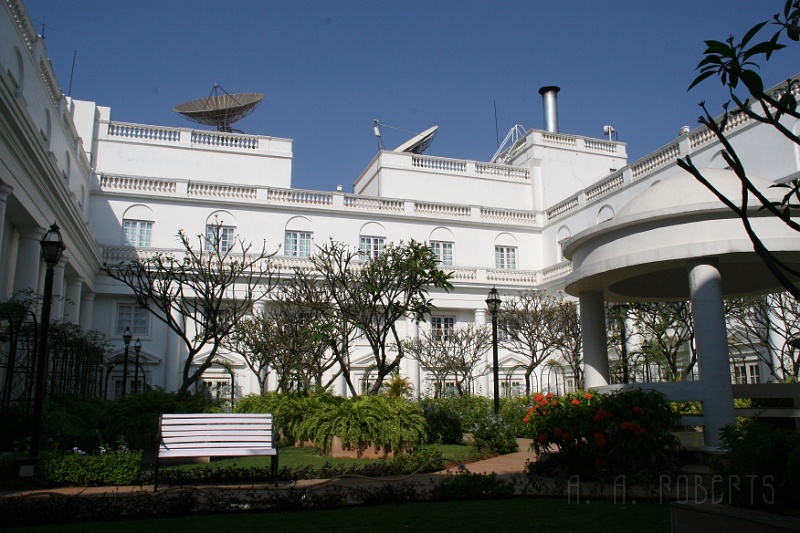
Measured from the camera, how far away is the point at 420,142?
4706 cm

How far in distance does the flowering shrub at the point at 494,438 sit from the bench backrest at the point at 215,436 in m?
5.14

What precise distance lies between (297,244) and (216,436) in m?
26.4

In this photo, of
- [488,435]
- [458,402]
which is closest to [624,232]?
[488,435]

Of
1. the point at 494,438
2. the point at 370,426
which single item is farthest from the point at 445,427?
the point at 370,426

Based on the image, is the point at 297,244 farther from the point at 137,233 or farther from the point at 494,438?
the point at 494,438

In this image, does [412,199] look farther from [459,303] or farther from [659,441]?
[659,441]

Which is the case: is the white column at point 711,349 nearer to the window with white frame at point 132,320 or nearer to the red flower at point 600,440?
the red flower at point 600,440

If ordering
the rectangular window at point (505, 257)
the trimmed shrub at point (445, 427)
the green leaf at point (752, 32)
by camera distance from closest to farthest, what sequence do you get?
the green leaf at point (752, 32) < the trimmed shrub at point (445, 427) < the rectangular window at point (505, 257)

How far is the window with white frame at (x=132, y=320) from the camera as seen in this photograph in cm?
3244

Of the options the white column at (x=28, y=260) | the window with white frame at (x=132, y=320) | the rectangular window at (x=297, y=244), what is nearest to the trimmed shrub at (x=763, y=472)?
the white column at (x=28, y=260)

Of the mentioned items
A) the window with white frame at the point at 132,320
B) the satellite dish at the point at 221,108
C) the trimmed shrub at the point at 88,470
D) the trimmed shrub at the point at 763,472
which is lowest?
the trimmed shrub at the point at 88,470

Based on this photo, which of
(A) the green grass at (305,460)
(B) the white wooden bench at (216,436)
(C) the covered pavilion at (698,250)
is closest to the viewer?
(B) the white wooden bench at (216,436)

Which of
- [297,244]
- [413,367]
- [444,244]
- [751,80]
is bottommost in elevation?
[413,367]

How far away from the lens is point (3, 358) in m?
17.9
